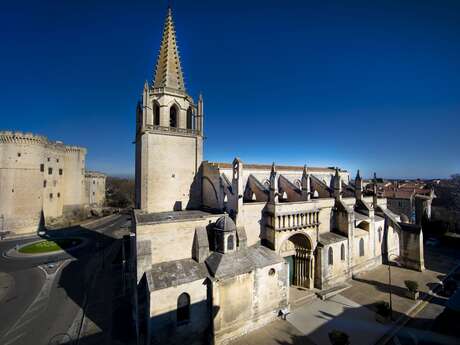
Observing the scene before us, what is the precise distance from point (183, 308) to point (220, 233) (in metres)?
5.61

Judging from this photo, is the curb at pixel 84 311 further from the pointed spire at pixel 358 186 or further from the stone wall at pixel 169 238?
the pointed spire at pixel 358 186

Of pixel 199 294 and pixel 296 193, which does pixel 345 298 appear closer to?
pixel 296 193

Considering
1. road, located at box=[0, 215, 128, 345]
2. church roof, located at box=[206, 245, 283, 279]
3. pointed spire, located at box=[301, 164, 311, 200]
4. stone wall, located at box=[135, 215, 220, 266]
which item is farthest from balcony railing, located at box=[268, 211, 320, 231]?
road, located at box=[0, 215, 128, 345]

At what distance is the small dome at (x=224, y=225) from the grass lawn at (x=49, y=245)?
3311 cm

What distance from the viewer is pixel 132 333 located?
1541 cm

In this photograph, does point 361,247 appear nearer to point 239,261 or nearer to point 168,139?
point 239,261

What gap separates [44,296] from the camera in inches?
806

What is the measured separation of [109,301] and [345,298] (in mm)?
22696

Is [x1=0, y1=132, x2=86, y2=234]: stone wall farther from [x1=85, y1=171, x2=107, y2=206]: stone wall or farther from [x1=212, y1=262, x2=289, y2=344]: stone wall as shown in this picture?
[x1=212, y1=262, x2=289, y2=344]: stone wall

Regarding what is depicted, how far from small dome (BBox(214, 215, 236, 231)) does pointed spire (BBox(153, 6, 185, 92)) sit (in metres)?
15.9

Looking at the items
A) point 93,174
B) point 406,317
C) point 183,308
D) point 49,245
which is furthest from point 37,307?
point 93,174

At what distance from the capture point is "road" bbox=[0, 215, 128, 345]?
15.7m

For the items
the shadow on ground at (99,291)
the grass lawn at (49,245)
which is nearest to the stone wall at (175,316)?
the shadow on ground at (99,291)

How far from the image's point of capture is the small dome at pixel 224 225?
1617cm
